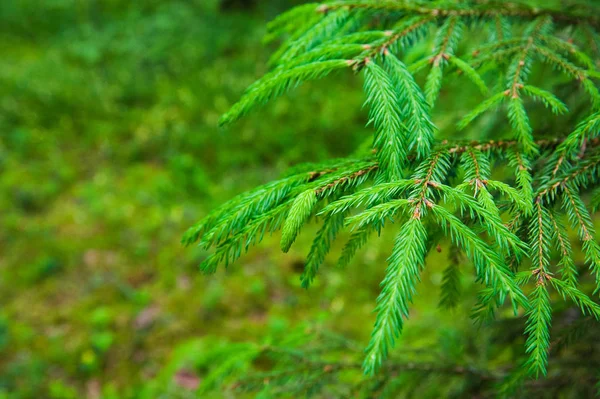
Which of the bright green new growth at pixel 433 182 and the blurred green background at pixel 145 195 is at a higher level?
the bright green new growth at pixel 433 182

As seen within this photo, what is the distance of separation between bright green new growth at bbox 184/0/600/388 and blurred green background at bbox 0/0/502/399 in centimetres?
94

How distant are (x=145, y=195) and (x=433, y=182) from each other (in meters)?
4.59

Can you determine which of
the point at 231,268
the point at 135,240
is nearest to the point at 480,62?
the point at 231,268

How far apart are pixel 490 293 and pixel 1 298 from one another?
14.6ft

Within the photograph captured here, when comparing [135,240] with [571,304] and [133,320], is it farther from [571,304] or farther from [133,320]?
[571,304]

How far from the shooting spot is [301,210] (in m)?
0.94

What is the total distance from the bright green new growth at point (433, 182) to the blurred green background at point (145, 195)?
942 mm

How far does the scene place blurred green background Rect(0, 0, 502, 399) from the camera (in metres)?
3.43

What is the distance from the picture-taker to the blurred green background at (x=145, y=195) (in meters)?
3.43

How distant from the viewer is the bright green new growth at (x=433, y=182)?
880mm

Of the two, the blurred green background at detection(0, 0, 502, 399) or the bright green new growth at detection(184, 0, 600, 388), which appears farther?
the blurred green background at detection(0, 0, 502, 399)

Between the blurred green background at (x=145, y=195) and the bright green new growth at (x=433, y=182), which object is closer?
the bright green new growth at (x=433, y=182)

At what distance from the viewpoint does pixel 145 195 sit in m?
5.02

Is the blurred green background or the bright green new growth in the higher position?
the bright green new growth
